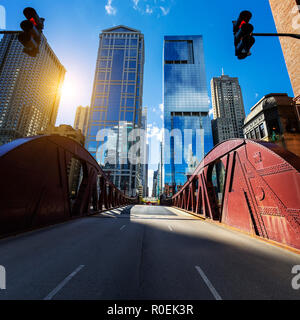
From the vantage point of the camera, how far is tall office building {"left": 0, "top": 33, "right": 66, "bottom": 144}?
100m

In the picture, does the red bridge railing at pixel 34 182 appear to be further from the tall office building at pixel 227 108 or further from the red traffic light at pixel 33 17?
the tall office building at pixel 227 108

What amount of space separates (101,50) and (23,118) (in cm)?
8187

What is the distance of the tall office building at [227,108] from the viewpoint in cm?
10806

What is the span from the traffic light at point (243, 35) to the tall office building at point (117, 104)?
92785mm

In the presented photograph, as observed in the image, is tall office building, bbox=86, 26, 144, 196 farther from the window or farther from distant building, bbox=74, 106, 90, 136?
distant building, bbox=74, 106, 90, 136

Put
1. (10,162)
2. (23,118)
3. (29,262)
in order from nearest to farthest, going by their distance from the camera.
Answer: (29,262) < (10,162) < (23,118)

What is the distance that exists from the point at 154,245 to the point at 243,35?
7.72 metres

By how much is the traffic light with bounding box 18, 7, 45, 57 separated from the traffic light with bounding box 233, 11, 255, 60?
5801mm

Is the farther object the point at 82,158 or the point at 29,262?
the point at 82,158

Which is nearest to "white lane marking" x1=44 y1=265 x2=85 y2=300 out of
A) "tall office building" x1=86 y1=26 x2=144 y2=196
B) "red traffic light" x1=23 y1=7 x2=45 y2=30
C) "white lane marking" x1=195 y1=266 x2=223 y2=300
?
"white lane marking" x1=195 y1=266 x2=223 y2=300

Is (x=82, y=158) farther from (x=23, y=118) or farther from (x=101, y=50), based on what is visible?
(x=101, y=50)

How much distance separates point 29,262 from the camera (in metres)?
4.07

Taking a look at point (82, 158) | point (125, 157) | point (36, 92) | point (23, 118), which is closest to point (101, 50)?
point (36, 92)

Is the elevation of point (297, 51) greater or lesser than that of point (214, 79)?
lesser
